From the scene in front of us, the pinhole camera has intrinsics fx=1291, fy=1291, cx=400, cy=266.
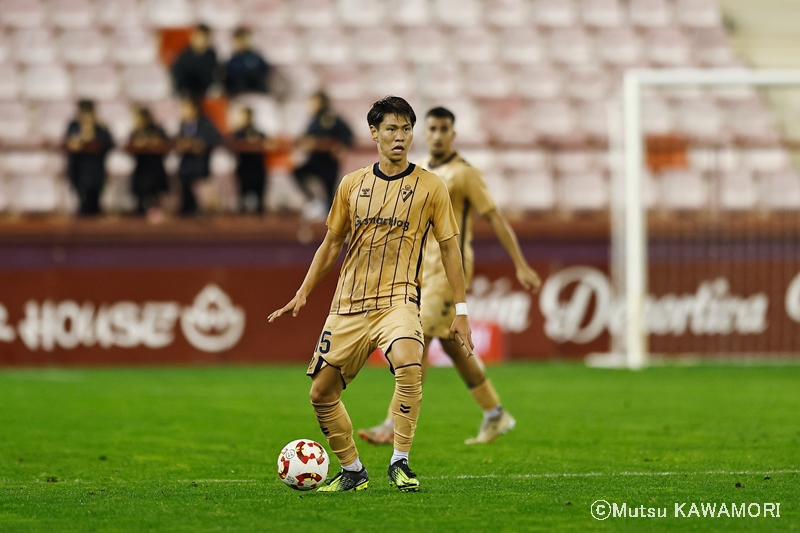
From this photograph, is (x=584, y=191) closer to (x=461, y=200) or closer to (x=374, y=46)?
(x=374, y=46)

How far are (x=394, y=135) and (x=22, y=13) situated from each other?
15024mm

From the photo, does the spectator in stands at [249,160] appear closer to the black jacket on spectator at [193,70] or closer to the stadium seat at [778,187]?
the black jacket on spectator at [193,70]

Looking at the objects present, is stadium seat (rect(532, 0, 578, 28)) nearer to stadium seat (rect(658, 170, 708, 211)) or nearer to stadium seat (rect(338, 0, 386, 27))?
stadium seat (rect(338, 0, 386, 27))

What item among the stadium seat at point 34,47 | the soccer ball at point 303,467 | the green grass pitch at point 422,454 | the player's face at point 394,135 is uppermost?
the stadium seat at point 34,47

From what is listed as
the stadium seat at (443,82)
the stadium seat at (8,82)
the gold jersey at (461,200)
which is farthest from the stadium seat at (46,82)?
the gold jersey at (461,200)

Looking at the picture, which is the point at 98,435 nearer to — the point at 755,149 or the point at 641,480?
the point at 641,480

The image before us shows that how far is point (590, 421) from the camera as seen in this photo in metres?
9.80

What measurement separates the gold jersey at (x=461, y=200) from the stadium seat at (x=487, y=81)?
10.6 m

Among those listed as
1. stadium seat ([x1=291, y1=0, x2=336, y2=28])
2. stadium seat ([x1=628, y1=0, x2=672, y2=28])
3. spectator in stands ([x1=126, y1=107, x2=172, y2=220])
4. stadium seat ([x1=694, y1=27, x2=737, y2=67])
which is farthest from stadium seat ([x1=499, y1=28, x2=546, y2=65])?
spectator in stands ([x1=126, y1=107, x2=172, y2=220])

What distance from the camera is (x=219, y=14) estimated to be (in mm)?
20172

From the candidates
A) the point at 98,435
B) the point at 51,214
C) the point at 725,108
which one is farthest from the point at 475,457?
the point at 725,108

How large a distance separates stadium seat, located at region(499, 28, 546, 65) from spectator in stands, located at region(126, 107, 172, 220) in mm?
6614

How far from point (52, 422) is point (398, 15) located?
12056 mm

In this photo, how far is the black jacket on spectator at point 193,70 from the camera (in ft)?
55.4
